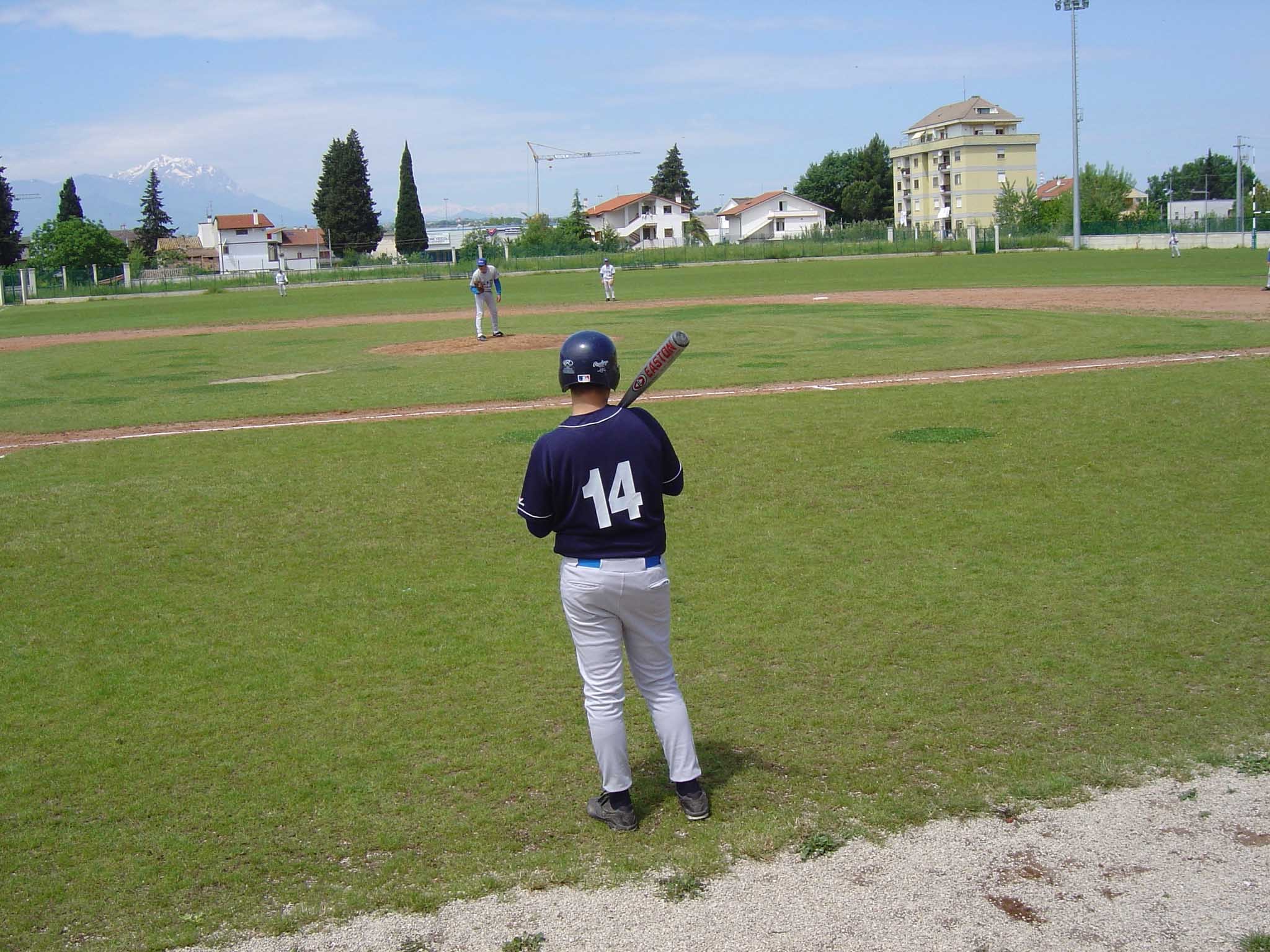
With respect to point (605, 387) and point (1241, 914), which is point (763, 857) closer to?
point (1241, 914)

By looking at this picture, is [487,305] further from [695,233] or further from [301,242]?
[301,242]

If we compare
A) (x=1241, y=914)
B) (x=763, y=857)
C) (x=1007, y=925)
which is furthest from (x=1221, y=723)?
(x=763, y=857)

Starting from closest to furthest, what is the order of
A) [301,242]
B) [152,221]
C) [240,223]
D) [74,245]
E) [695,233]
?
[74,245] < [695,233] < [152,221] < [301,242] < [240,223]

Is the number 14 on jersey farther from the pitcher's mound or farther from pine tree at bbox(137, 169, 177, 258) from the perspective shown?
pine tree at bbox(137, 169, 177, 258)

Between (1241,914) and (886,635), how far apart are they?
3.02 meters

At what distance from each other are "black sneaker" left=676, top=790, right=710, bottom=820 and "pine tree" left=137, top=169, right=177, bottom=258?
439 ft

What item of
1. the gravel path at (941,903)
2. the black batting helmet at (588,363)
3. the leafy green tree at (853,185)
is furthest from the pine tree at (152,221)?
the gravel path at (941,903)

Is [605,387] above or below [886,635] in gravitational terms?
above

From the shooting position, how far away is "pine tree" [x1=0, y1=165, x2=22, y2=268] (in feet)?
316

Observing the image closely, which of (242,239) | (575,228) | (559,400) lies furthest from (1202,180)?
(559,400)

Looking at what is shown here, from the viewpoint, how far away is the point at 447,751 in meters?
5.45

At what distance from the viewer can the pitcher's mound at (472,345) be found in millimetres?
25125

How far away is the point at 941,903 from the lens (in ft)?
13.0

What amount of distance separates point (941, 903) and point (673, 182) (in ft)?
472
